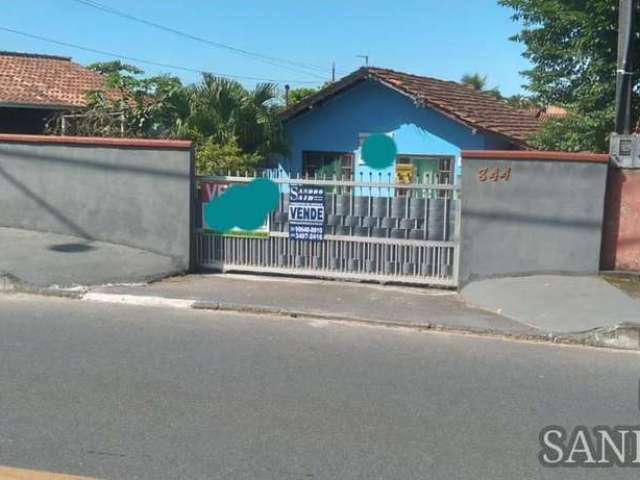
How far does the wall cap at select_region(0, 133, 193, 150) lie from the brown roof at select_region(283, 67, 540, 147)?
6509 millimetres

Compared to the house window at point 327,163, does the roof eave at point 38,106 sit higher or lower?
higher

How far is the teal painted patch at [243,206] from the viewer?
9906mm

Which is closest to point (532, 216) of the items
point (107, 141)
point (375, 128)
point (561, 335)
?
point (561, 335)

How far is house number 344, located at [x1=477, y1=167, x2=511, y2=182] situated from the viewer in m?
9.02

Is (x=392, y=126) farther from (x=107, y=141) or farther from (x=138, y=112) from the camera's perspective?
(x=107, y=141)

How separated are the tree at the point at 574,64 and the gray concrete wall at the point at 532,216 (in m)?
2.64

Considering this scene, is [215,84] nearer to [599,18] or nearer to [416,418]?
[599,18]

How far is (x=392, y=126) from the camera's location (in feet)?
52.5

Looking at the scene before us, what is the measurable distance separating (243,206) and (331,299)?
2.18 m

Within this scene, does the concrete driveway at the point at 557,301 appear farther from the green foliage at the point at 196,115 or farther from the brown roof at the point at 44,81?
the brown roof at the point at 44,81

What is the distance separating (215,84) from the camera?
14.7 m

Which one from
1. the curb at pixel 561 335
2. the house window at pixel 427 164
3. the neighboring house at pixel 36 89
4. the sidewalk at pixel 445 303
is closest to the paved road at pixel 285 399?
the curb at pixel 561 335

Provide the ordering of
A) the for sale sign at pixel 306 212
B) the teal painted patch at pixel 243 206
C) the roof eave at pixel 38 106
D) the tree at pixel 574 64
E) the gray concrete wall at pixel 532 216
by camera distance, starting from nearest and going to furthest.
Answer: the gray concrete wall at pixel 532 216
the for sale sign at pixel 306 212
the teal painted patch at pixel 243 206
the tree at pixel 574 64
the roof eave at pixel 38 106

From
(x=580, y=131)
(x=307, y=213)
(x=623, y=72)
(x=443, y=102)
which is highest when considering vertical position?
(x=443, y=102)
